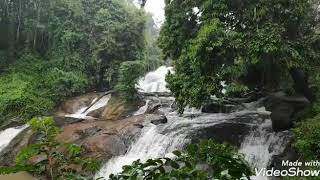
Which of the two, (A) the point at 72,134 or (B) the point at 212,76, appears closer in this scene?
(B) the point at 212,76

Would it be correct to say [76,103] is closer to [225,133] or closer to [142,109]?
[142,109]

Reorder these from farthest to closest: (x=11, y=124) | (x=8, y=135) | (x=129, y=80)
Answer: (x=129, y=80)
(x=11, y=124)
(x=8, y=135)

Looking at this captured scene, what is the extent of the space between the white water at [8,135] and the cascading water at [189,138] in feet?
18.3

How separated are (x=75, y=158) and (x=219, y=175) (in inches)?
42.9

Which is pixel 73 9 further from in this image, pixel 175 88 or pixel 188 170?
pixel 188 170

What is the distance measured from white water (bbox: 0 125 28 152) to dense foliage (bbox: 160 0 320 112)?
24.8ft

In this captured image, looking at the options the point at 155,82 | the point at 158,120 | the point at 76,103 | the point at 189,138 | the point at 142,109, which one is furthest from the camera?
the point at 155,82

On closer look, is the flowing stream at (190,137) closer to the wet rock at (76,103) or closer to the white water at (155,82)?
the wet rock at (76,103)

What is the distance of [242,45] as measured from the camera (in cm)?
1048

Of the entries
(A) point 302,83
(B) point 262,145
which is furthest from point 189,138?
(A) point 302,83

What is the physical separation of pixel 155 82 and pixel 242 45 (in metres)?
14.6

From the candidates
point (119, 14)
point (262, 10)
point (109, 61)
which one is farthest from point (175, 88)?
point (119, 14)

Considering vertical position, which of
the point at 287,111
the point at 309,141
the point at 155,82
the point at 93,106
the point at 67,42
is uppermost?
the point at 67,42

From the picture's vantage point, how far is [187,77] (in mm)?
11711
